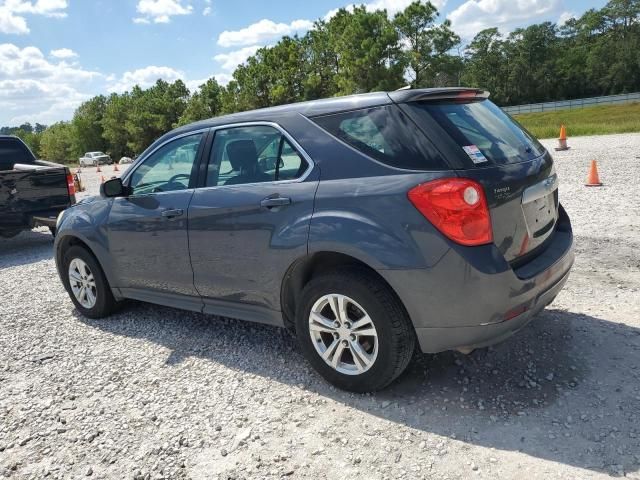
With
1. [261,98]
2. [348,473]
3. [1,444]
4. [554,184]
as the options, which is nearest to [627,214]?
[554,184]

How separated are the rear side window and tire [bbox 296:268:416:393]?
0.71 metres

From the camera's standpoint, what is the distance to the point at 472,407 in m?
3.20

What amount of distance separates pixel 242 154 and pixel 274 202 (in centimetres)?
60

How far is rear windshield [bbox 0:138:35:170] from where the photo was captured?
974 centimetres

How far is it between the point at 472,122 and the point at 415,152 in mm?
552

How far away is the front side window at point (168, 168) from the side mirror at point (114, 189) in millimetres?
72

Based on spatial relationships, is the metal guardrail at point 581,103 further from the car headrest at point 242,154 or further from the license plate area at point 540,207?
the car headrest at point 242,154

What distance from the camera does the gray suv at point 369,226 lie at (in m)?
2.94

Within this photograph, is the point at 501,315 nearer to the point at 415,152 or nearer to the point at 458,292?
the point at 458,292

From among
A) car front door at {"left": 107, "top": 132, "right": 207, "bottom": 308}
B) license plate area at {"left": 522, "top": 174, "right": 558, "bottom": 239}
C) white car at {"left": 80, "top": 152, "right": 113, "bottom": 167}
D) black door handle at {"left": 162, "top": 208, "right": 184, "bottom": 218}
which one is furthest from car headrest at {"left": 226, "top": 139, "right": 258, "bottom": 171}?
white car at {"left": 80, "top": 152, "right": 113, "bottom": 167}

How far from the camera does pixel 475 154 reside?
121 inches

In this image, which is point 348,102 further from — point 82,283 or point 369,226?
point 82,283

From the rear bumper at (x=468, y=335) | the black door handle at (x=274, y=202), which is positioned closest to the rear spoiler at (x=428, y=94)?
the black door handle at (x=274, y=202)

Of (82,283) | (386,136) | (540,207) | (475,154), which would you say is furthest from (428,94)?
(82,283)
